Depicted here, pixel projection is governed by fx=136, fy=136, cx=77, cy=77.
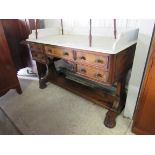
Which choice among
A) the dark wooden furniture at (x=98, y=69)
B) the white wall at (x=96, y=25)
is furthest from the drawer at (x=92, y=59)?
the white wall at (x=96, y=25)

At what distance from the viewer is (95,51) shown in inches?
44.7

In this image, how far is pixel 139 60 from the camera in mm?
1237

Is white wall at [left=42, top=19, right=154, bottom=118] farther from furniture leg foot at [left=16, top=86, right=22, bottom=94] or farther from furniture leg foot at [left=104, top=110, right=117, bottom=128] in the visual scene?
furniture leg foot at [left=16, top=86, right=22, bottom=94]

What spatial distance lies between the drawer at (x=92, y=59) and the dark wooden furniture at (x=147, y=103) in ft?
1.05

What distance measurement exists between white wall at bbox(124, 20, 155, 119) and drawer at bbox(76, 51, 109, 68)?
1.09 ft

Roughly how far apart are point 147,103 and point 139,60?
389 mm

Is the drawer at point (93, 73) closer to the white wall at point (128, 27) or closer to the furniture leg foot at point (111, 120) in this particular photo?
the white wall at point (128, 27)

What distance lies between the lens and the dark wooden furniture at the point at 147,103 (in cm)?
98

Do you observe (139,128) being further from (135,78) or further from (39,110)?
(39,110)

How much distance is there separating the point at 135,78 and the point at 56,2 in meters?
1.02

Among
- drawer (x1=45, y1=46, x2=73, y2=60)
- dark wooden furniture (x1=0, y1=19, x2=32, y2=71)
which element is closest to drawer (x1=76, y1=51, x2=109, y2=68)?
drawer (x1=45, y1=46, x2=73, y2=60)
